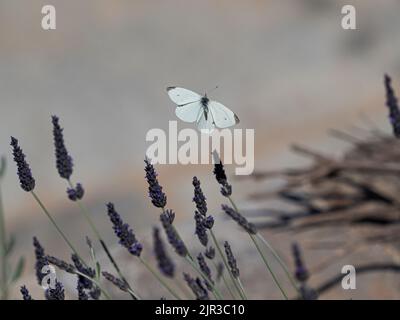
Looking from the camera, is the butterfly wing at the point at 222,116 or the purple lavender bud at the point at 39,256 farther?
the purple lavender bud at the point at 39,256

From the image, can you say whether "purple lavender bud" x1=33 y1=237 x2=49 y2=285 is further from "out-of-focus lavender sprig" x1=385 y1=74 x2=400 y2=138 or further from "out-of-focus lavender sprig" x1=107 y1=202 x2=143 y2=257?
"out-of-focus lavender sprig" x1=385 y1=74 x2=400 y2=138

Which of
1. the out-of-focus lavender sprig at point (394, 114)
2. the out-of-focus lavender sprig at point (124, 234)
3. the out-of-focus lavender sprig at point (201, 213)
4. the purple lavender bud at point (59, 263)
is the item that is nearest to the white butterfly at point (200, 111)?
the out-of-focus lavender sprig at point (201, 213)

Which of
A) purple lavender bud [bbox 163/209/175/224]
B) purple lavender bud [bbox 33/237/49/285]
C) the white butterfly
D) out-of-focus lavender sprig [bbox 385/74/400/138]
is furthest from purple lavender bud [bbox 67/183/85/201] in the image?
out-of-focus lavender sprig [bbox 385/74/400/138]

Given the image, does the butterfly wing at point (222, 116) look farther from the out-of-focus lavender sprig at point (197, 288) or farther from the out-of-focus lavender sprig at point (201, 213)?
the out-of-focus lavender sprig at point (197, 288)

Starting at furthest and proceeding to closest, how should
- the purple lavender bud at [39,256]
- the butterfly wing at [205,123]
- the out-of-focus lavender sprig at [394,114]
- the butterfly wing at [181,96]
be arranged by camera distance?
the out-of-focus lavender sprig at [394,114], the purple lavender bud at [39,256], the butterfly wing at [181,96], the butterfly wing at [205,123]

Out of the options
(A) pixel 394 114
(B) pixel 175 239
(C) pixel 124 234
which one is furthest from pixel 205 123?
(A) pixel 394 114

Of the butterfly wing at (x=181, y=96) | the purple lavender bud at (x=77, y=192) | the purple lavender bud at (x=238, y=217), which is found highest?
the butterfly wing at (x=181, y=96)
